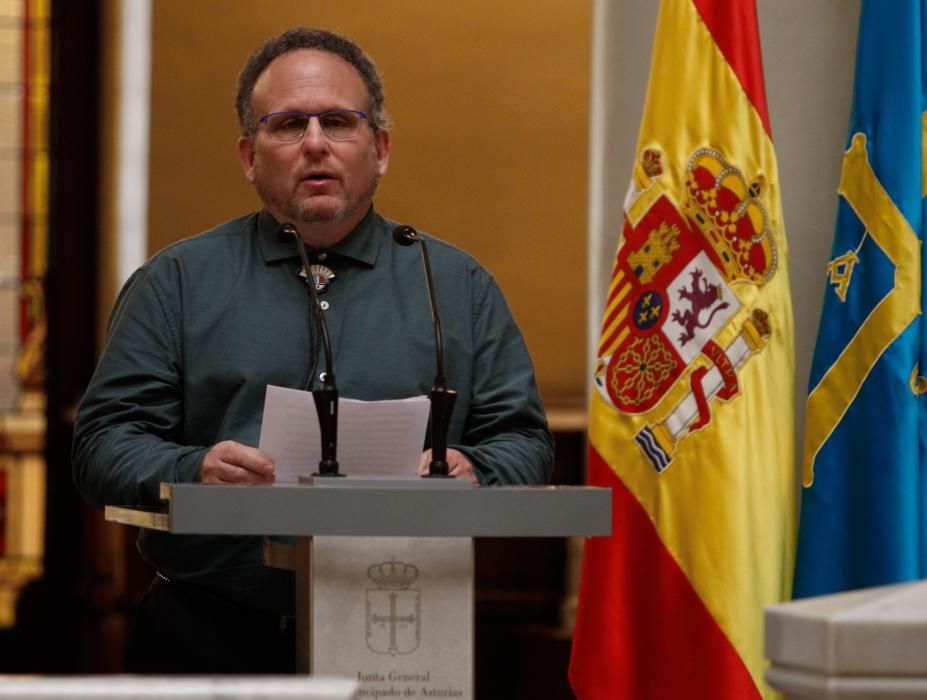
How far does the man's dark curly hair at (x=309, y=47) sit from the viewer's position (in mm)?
3139

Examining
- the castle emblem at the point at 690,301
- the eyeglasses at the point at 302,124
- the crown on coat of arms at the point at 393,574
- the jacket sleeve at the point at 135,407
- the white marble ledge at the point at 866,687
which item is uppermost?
the eyeglasses at the point at 302,124

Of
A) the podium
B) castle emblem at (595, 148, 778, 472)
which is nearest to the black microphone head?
the podium

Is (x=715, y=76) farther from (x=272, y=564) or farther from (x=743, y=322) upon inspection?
(x=272, y=564)

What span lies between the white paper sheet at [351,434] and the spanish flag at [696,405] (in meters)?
1.30

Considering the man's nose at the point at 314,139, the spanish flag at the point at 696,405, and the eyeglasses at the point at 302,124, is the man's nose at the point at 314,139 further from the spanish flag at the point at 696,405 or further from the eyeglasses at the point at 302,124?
the spanish flag at the point at 696,405

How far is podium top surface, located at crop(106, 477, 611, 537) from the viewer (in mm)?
2252

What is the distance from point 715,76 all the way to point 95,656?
12.6ft

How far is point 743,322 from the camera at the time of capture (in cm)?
367

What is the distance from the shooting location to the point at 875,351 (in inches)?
141

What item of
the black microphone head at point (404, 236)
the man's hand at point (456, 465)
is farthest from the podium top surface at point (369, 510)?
the black microphone head at point (404, 236)

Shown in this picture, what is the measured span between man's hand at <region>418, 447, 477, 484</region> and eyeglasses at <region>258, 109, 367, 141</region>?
71 cm

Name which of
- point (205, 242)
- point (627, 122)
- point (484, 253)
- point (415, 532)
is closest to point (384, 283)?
point (205, 242)

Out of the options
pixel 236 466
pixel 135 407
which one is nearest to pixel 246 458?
pixel 236 466

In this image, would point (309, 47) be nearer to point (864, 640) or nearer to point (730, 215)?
point (730, 215)
